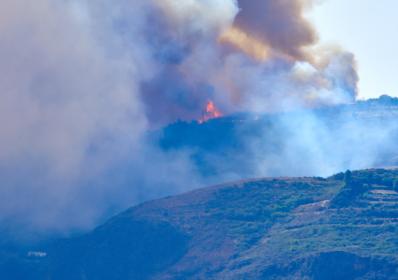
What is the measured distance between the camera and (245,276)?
199750mm

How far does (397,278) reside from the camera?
193375 millimetres

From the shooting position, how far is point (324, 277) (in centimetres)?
19662

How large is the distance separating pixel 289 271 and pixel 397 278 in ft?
42.1

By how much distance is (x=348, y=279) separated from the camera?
196125 millimetres

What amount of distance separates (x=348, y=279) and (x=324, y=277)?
2.65 m

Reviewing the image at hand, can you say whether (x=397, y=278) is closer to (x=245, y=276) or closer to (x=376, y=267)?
(x=376, y=267)

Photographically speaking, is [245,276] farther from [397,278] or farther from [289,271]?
[397,278]

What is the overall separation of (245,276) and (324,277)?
917 cm

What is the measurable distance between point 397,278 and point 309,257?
11.1m

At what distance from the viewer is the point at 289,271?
199250 mm

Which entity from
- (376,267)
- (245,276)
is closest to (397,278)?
(376,267)

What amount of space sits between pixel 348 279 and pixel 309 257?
566 centimetres

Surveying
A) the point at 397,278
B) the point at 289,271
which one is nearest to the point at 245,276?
the point at 289,271
